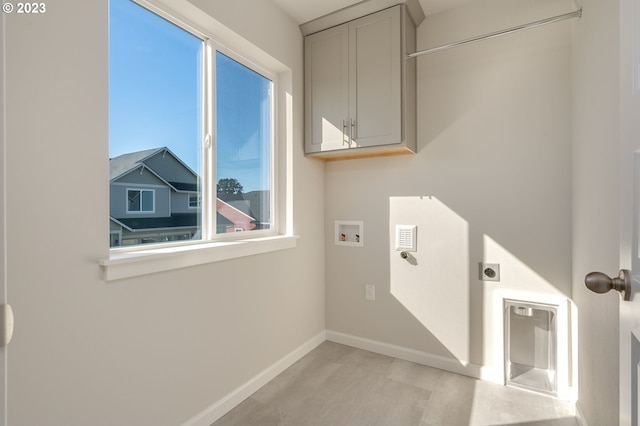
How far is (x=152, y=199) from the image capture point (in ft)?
5.37

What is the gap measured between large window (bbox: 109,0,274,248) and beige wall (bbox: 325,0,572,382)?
3.18 ft

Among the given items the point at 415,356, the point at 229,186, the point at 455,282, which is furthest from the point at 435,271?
the point at 229,186

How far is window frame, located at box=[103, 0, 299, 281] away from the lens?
147 cm

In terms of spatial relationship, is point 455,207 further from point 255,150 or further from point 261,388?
point 261,388

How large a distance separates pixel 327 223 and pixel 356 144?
821 mm

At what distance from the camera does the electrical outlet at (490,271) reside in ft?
7.06

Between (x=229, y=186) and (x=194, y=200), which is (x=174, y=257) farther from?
(x=229, y=186)

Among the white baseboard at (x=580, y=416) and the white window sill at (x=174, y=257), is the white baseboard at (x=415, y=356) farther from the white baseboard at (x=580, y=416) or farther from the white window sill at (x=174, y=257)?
the white window sill at (x=174, y=257)

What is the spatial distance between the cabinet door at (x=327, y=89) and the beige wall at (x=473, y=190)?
42 centimetres

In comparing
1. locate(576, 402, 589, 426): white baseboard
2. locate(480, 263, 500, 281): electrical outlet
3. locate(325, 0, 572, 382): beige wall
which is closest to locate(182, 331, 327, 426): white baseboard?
locate(325, 0, 572, 382): beige wall

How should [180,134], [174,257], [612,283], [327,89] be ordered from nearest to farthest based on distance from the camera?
[612,283], [174,257], [180,134], [327,89]

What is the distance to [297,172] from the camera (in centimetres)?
250

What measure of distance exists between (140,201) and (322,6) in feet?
6.02

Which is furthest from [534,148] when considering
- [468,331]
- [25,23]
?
[25,23]
